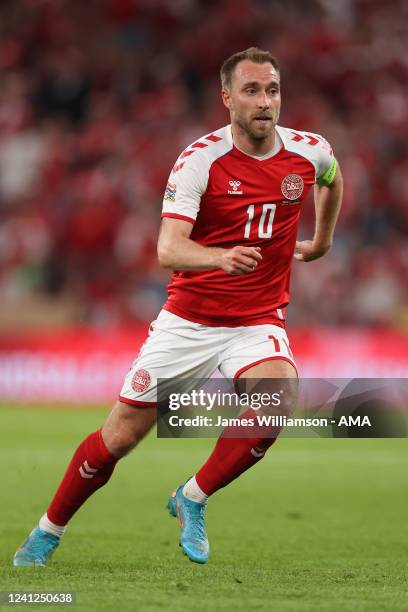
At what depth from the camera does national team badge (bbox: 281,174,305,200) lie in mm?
5164

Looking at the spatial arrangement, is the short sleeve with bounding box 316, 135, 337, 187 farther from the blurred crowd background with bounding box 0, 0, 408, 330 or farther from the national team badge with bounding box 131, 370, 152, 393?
the blurred crowd background with bounding box 0, 0, 408, 330

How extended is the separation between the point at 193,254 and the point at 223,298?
46 cm

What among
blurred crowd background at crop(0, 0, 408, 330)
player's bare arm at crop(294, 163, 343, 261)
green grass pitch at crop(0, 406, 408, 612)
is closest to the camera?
green grass pitch at crop(0, 406, 408, 612)

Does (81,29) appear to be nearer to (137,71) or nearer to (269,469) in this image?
(137,71)

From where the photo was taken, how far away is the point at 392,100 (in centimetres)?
1653

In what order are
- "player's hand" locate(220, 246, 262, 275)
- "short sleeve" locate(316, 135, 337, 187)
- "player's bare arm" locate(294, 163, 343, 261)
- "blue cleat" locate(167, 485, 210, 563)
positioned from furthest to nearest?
"player's bare arm" locate(294, 163, 343, 261), "short sleeve" locate(316, 135, 337, 187), "blue cleat" locate(167, 485, 210, 563), "player's hand" locate(220, 246, 262, 275)

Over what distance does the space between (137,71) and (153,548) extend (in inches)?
480

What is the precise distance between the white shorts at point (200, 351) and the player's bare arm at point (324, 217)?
0.60 metres

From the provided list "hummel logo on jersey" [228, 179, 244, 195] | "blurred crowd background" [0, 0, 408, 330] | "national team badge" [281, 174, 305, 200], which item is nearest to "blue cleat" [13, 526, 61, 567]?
"hummel logo on jersey" [228, 179, 244, 195]

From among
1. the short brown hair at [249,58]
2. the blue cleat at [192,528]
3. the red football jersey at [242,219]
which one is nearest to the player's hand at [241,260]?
the red football jersey at [242,219]

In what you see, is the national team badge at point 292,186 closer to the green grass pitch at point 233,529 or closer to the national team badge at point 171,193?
the national team badge at point 171,193

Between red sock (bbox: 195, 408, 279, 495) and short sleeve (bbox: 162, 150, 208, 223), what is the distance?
90 cm

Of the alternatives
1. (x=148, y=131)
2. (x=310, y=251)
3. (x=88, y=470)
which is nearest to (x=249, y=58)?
(x=310, y=251)

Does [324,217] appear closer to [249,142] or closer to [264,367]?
[249,142]
